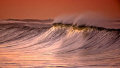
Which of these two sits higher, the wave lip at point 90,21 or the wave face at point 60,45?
the wave lip at point 90,21

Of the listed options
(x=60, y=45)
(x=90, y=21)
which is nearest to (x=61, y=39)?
(x=60, y=45)

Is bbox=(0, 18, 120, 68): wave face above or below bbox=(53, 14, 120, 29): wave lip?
below

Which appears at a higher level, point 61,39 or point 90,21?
point 90,21

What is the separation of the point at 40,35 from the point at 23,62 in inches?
8.5

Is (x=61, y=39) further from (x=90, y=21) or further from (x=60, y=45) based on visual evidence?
(x=90, y=21)

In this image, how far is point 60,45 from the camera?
1.02 metres

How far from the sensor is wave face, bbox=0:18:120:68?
938mm

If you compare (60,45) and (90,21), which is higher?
(90,21)

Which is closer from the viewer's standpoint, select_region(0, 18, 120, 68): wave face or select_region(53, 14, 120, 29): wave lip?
select_region(0, 18, 120, 68): wave face

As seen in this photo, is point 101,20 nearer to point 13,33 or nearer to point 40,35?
point 40,35

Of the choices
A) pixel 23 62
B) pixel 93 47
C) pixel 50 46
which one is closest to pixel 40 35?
pixel 50 46

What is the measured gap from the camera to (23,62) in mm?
925

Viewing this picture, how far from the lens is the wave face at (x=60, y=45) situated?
94 centimetres

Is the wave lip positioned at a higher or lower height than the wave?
higher
